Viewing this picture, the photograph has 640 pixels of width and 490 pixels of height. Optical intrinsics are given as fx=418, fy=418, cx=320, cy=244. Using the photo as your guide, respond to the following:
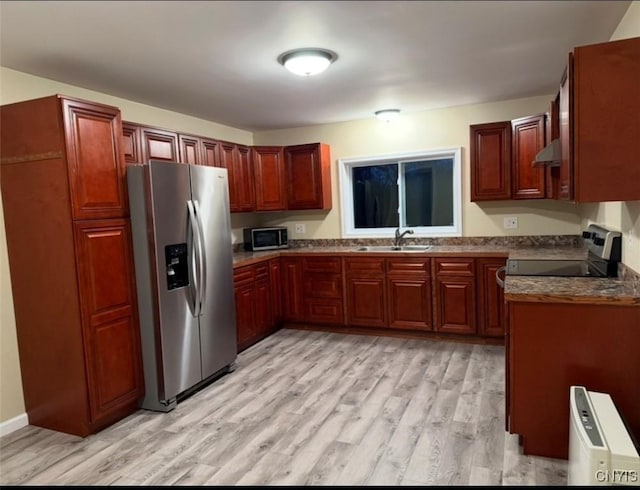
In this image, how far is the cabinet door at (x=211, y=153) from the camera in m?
4.01

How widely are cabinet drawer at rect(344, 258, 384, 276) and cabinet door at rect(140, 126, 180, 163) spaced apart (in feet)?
6.39

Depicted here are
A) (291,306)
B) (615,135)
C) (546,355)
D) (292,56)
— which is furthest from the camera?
(291,306)

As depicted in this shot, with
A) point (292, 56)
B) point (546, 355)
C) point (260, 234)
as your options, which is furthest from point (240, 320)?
point (546, 355)

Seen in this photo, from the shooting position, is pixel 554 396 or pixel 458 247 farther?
pixel 458 247

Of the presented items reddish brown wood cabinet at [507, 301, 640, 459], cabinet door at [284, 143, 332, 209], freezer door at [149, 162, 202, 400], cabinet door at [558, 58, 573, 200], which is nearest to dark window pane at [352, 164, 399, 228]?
cabinet door at [284, 143, 332, 209]

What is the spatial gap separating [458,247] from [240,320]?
2285 mm

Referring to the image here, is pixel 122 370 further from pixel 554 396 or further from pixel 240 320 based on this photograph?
pixel 554 396

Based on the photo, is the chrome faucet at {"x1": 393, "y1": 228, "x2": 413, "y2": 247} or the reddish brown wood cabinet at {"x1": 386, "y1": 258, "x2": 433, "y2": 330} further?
the chrome faucet at {"x1": 393, "y1": 228, "x2": 413, "y2": 247}

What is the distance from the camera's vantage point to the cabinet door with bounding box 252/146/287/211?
475 cm

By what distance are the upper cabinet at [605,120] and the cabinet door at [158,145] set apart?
9.53 feet

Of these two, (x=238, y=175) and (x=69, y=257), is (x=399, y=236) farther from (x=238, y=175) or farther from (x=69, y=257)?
(x=69, y=257)

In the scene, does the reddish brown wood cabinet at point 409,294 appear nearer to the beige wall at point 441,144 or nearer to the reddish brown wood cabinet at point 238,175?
the beige wall at point 441,144

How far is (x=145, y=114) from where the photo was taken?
3.72 metres

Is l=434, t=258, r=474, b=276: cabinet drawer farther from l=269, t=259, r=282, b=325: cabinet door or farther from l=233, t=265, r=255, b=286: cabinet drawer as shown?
l=233, t=265, r=255, b=286: cabinet drawer
